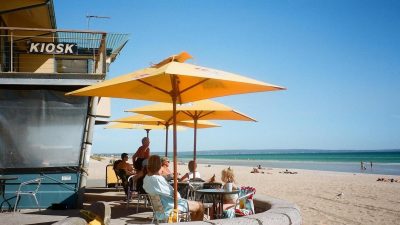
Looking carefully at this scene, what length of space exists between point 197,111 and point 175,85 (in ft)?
10.0

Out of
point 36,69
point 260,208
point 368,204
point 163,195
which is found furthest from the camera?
point 36,69

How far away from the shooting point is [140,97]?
6133 millimetres

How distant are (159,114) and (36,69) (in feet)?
21.4

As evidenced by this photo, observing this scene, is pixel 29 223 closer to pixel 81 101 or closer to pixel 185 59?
pixel 81 101

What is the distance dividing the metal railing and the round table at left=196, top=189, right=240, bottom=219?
13.1ft

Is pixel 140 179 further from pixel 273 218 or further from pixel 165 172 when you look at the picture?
pixel 273 218

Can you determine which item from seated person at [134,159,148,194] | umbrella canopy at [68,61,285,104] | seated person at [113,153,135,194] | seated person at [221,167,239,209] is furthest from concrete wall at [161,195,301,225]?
seated person at [113,153,135,194]

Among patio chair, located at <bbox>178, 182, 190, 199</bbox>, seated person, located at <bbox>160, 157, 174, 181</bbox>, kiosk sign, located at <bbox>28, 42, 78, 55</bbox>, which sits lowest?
patio chair, located at <bbox>178, 182, 190, 199</bbox>

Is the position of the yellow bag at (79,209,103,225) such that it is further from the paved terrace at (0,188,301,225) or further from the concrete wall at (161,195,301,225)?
the concrete wall at (161,195,301,225)

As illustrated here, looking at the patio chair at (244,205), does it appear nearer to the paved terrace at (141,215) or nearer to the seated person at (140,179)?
the paved terrace at (141,215)

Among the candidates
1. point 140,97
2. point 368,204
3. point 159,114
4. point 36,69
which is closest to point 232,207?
point 140,97

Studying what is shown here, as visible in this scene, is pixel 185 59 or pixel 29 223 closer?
pixel 185 59

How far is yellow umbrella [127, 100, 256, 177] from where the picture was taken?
7344 mm

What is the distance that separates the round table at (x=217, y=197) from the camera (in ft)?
18.7
